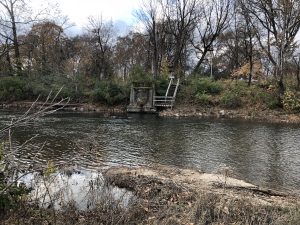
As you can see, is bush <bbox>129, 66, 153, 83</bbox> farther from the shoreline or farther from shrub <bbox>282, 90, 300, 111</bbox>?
shrub <bbox>282, 90, 300, 111</bbox>

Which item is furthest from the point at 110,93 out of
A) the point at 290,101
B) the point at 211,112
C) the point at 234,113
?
the point at 290,101

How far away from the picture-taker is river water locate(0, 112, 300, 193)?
37.2 ft

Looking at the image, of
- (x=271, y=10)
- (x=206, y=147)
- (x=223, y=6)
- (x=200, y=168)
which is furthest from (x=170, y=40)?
(x=200, y=168)

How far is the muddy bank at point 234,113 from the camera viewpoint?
82.7 ft

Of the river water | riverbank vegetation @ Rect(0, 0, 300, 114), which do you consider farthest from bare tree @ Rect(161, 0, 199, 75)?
the river water

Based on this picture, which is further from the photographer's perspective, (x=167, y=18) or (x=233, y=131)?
(x=167, y=18)

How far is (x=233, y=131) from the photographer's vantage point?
62.5 feet

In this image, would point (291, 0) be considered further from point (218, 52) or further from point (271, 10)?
point (218, 52)

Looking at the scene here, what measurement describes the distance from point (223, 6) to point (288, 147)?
26435 millimetres

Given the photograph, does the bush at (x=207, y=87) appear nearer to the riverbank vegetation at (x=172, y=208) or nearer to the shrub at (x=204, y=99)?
the shrub at (x=204, y=99)

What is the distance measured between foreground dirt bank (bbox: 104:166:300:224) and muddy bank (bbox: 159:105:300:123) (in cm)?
1633

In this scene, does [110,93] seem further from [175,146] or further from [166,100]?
[175,146]

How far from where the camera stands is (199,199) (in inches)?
263

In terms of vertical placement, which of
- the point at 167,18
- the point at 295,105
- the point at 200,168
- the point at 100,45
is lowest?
the point at 200,168
